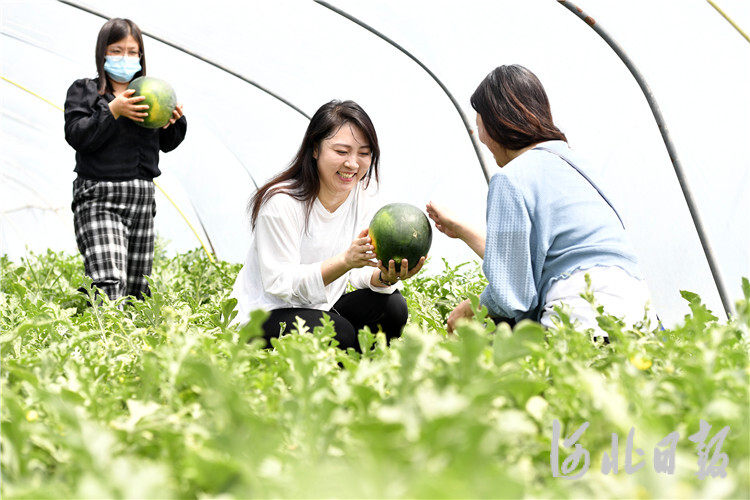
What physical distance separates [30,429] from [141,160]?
152 inches

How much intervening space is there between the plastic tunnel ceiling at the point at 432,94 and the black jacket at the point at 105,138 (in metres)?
1.28

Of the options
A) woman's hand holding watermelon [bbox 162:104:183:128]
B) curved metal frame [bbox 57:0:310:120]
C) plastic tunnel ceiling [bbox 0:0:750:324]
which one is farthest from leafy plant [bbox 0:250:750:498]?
curved metal frame [bbox 57:0:310:120]

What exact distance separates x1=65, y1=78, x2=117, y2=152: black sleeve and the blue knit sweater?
2.66 meters

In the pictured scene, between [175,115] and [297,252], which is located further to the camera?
[175,115]

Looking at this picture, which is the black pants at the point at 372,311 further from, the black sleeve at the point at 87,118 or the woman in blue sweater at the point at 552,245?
the black sleeve at the point at 87,118

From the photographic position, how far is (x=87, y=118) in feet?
14.7

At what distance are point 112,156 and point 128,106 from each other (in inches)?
16.6

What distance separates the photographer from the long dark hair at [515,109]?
3088mm

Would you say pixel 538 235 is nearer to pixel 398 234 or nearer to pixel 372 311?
pixel 398 234

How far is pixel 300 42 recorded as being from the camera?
5.73 m

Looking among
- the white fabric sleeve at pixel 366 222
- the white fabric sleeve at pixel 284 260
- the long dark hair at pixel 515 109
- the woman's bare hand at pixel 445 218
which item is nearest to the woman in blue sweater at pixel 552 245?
the long dark hair at pixel 515 109

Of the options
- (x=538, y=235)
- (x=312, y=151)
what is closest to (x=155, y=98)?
(x=312, y=151)

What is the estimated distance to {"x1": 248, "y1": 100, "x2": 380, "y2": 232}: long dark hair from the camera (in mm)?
3584

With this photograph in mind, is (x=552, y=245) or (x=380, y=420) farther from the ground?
(x=552, y=245)
